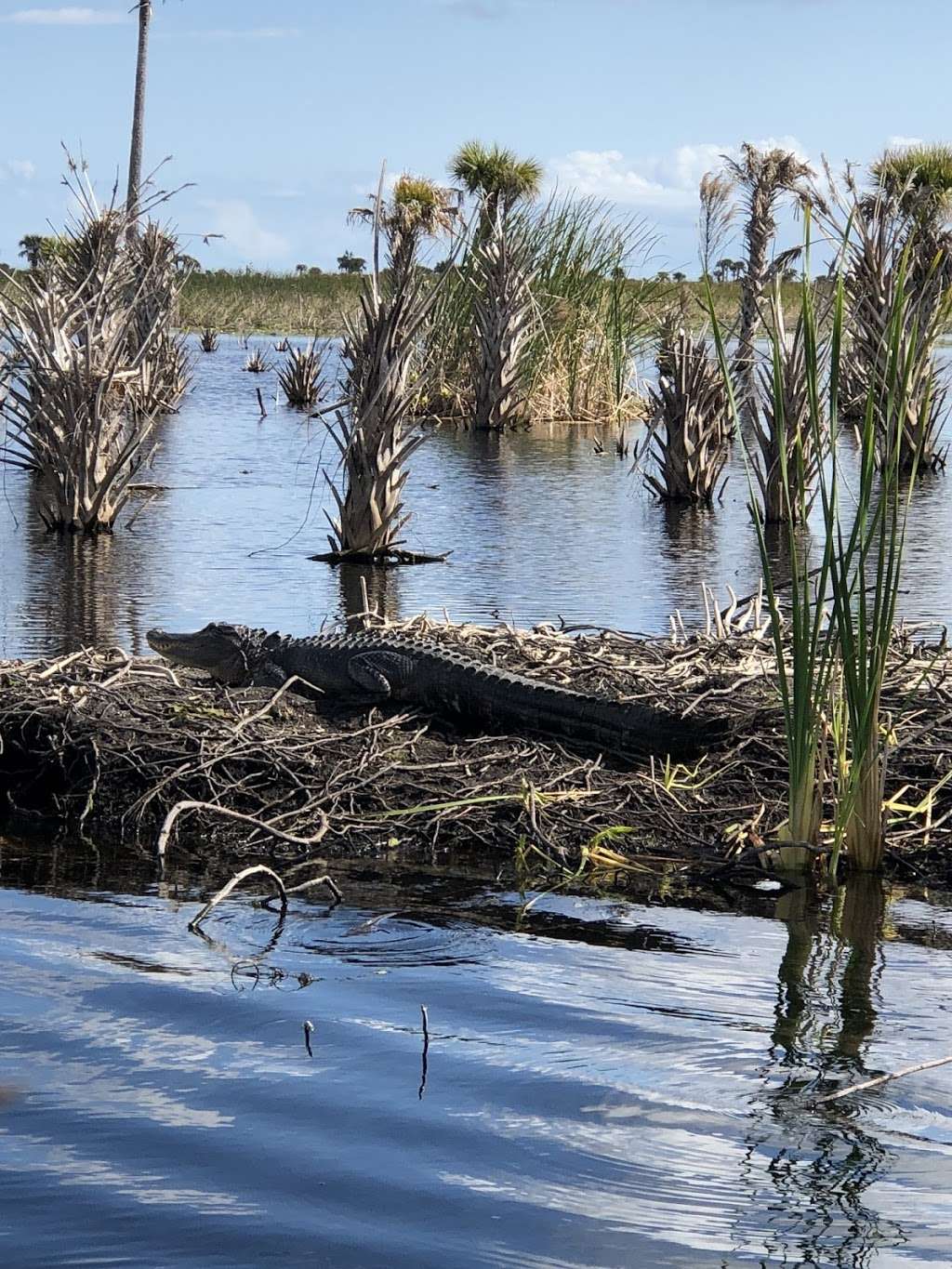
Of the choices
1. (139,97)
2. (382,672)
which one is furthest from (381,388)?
(139,97)

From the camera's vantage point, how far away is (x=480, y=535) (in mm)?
15039

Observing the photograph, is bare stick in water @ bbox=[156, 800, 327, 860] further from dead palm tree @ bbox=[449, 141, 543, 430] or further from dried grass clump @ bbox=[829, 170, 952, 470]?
dead palm tree @ bbox=[449, 141, 543, 430]

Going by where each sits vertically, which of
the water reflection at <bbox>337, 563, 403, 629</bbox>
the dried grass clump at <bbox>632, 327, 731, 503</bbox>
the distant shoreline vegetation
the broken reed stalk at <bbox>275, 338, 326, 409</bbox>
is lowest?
the water reflection at <bbox>337, 563, 403, 629</bbox>

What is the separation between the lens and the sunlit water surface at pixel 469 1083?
10.2ft

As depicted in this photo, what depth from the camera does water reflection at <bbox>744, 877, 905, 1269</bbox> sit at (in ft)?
10.3

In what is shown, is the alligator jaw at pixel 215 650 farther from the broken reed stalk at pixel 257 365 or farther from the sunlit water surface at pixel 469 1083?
the broken reed stalk at pixel 257 365

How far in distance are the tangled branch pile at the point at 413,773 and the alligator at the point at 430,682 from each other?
10 centimetres

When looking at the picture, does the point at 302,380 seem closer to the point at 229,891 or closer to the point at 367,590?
the point at 367,590

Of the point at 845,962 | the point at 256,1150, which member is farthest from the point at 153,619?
the point at 256,1150

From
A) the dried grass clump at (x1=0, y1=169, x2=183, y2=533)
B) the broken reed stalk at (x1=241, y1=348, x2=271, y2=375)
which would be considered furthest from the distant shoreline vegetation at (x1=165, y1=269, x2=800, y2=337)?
the dried grass clump at (x1=0, y1=169, x2=183, y2=533)

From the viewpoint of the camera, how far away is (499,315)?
78.6 ft

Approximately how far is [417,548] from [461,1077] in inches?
415

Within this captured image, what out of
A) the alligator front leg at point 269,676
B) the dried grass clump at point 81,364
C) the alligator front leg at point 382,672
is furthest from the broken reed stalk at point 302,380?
the alligator front leg at point 382,672

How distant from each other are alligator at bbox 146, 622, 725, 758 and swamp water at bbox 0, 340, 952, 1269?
104 centimetres
